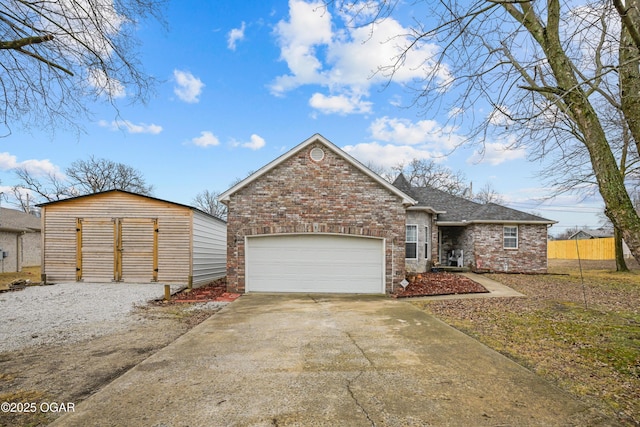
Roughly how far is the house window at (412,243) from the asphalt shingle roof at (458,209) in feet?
4.24

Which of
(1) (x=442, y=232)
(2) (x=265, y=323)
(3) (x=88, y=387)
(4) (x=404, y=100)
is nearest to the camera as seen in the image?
(3) (x=88, y=387)

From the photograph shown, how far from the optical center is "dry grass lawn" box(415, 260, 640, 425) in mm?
3844

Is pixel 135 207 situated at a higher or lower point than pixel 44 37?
lower

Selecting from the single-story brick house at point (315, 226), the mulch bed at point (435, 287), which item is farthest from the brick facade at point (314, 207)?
the mulch bed at point (435, 287)

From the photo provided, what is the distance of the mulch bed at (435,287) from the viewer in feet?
35.0

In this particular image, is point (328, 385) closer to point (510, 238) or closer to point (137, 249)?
point (137, 249)

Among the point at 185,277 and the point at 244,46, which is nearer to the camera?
the point at 244,46

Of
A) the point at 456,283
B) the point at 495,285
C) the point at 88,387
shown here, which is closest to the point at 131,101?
the point at 88,387

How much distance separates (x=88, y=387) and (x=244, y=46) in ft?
33.0

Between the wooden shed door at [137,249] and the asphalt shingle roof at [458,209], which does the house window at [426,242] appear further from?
the wooden shed door at [137,249]

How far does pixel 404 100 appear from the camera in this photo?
187 inches

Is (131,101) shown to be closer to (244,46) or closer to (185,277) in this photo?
(244,46)

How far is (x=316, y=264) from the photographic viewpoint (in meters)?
10.9

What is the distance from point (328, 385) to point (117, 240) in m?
11.2
